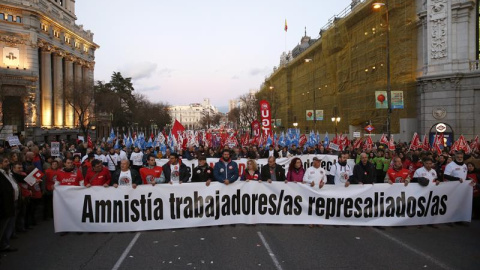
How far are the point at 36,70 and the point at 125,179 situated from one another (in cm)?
4441

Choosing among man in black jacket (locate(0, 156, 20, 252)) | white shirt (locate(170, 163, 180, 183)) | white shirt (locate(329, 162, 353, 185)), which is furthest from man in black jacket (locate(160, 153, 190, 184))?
white shirt (locate(329, 162, 353, 185))

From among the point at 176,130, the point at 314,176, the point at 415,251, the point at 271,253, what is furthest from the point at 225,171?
the point at 176,130

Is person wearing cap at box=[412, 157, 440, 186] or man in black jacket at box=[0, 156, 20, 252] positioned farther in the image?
person wearing cap at box=[412, 157, 440, 186]

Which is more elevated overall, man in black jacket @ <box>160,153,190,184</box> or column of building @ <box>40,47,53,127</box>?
column of building @ <box>40,47,53,127</box>

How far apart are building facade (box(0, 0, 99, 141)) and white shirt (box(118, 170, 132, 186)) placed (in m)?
32.1

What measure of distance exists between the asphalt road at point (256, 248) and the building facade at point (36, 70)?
108 feet

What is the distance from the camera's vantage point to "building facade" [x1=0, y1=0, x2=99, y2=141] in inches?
1678

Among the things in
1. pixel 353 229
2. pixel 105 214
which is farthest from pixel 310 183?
pixel 105 214

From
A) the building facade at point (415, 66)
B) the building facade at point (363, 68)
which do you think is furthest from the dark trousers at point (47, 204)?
the building facade at point (415, 66)

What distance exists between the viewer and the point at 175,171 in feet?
30.7

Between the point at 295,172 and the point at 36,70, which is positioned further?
the point at 36,70

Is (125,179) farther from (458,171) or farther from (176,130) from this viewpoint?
(176,130)

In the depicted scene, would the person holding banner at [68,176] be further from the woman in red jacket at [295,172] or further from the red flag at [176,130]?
the red flag at [176,130]

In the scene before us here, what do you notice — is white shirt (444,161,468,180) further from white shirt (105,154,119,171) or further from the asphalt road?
white shirt (105,154,119,171)
